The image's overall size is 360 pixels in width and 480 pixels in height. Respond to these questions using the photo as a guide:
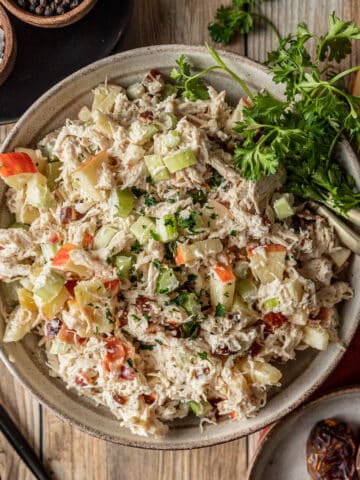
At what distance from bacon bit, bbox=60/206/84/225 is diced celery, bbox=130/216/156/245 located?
311mm

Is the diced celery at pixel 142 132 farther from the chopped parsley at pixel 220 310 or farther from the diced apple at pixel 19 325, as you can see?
the diced apple at pixel 19 325

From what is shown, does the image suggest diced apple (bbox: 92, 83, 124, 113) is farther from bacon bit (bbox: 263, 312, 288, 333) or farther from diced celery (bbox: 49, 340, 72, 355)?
bacon bit (bbox: 263, 312, 288, 333)

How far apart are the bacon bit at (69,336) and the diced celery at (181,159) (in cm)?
96

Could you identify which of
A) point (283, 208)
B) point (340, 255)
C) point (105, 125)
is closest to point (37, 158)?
point (105, 125)

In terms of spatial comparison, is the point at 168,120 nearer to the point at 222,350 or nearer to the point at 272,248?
the point at 272,248

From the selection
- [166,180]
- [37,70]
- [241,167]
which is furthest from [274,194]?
[37,70]

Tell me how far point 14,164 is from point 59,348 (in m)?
0.97

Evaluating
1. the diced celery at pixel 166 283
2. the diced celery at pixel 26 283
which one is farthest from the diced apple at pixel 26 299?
the diced celery at pixel 166 283

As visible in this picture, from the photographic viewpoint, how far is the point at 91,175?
3229 mm

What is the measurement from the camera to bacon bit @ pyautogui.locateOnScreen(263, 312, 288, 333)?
3.30 meters

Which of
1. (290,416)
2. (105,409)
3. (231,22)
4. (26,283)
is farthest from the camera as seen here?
(290,416)

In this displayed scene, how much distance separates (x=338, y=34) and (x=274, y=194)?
0.82m

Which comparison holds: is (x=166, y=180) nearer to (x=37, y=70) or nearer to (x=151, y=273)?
(x=151, y=273)

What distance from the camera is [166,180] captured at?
128 inches
